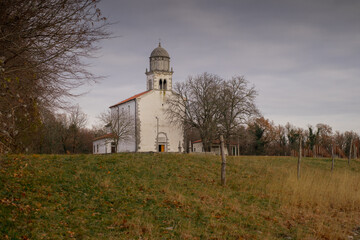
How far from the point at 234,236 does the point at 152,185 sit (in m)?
5.54

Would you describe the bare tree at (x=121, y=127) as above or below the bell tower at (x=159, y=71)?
below

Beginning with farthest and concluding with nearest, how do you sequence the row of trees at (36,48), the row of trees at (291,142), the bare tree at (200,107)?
the row of trees at (291,142), the bare tree at (200,107), the row of trees at (36,48)

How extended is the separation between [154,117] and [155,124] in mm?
1051

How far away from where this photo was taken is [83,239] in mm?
8516

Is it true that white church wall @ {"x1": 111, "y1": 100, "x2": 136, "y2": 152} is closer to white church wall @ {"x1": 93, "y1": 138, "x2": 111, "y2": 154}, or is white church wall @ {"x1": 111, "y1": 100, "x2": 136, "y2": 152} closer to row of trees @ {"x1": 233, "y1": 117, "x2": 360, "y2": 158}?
white church wall @ {"x1": 93, "y1": 138, "x2": 111, "y2": 154}

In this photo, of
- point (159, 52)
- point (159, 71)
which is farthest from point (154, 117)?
point (159, 52)

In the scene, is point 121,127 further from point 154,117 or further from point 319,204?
point 319,204

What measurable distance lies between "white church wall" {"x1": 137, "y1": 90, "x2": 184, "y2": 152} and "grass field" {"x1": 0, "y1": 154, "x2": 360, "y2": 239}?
31.5 m

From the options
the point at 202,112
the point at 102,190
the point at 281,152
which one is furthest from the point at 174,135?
the point at 102,190

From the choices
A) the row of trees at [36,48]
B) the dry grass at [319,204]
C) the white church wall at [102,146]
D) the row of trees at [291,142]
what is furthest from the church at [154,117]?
the row of trees at [36,48]

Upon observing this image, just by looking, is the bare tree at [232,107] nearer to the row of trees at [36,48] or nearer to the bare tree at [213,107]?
the bare tree at [213,107]

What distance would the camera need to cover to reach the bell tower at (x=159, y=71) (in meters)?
53.7

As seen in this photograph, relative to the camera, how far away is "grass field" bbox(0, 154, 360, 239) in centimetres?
941

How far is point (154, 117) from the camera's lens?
5169 centimetres
